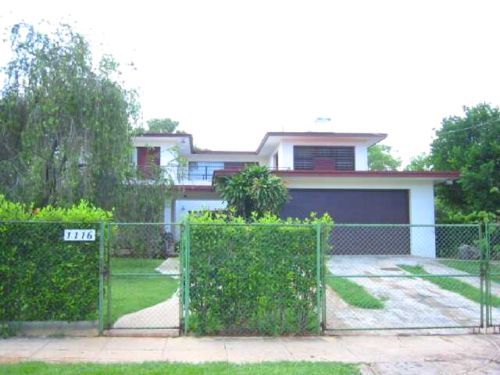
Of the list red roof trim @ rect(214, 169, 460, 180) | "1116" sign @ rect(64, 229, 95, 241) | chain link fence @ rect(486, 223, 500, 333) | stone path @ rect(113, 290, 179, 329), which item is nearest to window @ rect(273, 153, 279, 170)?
red roof trim @ rect(214, 169, 460, 180)

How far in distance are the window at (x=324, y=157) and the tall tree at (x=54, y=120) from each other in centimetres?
1256

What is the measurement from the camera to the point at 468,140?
2734 cm

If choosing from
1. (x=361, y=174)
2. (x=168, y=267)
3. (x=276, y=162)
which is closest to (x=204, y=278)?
(x=168, y=267)

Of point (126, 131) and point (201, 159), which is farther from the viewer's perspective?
point (201, 159)

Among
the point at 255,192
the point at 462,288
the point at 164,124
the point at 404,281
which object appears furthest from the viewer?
the point at 164,124

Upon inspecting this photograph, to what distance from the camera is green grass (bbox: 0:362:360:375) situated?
247 inches

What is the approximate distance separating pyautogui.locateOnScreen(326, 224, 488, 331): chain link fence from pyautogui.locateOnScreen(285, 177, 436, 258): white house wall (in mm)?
60

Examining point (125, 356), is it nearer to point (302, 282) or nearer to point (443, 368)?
point (302, 282)

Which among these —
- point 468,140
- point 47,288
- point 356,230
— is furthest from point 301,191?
point 47,288

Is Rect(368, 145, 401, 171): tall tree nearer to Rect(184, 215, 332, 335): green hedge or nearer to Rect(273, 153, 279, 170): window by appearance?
Rect(273, 153, 279, 170): window

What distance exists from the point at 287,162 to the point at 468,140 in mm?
Answer: 9701

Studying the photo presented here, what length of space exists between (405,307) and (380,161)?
158 feet

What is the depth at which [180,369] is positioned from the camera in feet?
21.1

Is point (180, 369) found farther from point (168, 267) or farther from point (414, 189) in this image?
point (414, 189)
